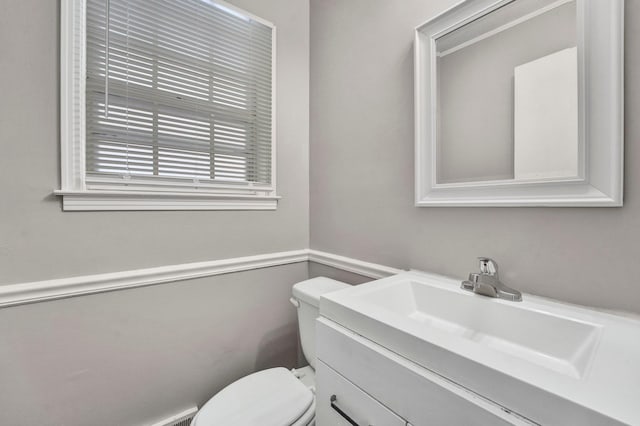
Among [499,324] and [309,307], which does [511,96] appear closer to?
[499,324]

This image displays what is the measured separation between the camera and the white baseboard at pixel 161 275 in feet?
2.98

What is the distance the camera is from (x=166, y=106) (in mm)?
1165

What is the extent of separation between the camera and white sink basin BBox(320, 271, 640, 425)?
15.1 inches

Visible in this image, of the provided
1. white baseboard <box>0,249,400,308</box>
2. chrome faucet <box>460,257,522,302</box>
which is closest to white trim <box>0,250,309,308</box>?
white baseboard <box>0,249,400,308</box>

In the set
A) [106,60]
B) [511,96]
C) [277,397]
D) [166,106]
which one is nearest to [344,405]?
[277,397]

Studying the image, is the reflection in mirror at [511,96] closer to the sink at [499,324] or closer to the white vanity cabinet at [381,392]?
the sink at [499,324]

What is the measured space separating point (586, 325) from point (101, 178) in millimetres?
1571

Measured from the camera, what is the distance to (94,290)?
1.01 metres

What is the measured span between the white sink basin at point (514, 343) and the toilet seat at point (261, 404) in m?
0.48

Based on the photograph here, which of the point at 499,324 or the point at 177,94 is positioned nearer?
the point at 499,324

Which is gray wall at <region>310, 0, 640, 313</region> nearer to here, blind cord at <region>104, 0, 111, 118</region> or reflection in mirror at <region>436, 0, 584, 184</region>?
reflection in mirror at <region>436, 0, 584, 184</region>

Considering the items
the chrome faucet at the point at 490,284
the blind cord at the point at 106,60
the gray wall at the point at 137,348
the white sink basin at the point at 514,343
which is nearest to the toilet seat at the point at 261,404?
the gray wall at the point at 137,348

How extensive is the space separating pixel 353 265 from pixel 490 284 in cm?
64

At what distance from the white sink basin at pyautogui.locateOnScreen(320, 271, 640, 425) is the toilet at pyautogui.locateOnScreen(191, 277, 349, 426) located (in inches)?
16.9
